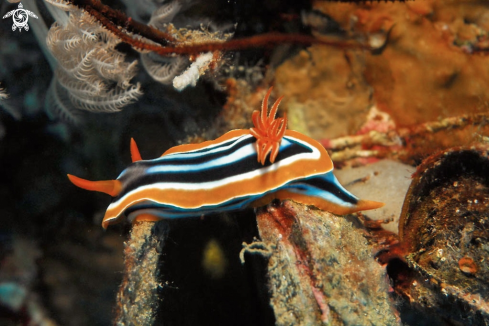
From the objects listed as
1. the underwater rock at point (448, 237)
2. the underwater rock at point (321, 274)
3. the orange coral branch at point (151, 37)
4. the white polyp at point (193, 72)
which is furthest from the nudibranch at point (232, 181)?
the orange coral branch at point (151, 37)

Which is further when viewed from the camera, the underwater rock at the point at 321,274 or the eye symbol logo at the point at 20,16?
the eye symbol logo at the point at 20,16

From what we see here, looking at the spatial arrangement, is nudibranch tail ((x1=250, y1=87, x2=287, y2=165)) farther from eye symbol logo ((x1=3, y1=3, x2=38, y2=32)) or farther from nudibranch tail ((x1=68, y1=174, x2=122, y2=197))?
eye symbol logo ((x1=3, y1=3, x2=38, y2=32))

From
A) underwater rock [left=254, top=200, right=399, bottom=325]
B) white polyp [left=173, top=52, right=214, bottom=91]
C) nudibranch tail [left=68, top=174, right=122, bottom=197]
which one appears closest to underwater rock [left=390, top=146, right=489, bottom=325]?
underwater rock [left=254, top=200, right=399, bottom=325]

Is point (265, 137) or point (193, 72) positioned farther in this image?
point (193, 72)

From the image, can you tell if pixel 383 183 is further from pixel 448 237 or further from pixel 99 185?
pixel 99 185

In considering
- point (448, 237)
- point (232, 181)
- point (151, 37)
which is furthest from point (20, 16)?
point (448, 237)

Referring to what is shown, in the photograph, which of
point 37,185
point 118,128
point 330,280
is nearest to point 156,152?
point 118,128

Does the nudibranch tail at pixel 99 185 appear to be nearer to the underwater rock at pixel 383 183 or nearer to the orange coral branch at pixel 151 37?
the orange coral branch at pixel 151 37
